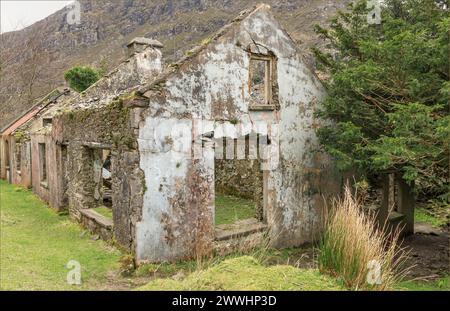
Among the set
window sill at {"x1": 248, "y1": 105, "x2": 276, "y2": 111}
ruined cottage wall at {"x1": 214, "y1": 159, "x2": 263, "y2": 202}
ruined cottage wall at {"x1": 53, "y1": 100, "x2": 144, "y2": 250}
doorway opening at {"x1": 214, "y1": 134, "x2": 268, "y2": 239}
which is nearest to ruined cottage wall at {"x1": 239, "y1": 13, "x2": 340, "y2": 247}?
window sill at {"x1": 248, "y1": 105, "x2": 276, "y2": 111}

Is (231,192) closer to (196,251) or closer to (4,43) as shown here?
(196,251)

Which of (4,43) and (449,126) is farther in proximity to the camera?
(4,43)

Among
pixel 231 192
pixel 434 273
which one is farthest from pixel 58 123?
pixel 434 273

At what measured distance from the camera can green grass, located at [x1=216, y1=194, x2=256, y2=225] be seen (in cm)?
1197

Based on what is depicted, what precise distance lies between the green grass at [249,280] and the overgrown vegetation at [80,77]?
2111cm

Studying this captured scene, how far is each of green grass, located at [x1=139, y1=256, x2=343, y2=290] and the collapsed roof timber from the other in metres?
2.68

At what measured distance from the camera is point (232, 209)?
13797mm

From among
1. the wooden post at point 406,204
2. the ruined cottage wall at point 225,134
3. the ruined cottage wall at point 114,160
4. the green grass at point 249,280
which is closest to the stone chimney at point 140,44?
the ruined cottage wall at point 114,160

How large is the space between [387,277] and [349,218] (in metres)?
0.82

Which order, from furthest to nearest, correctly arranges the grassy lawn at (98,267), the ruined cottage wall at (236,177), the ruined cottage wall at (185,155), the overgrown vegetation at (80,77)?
the overgrown vegetation at (80,77), the ruined cottage wall at (236,177), the ruined cottage wall at (185,155), the grassy lawn at (98,267)

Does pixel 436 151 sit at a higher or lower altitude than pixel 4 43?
lower

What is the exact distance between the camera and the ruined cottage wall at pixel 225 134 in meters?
7.42

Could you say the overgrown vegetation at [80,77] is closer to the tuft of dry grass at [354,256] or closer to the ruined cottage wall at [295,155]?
the ruined cottage wall at [295,155]
